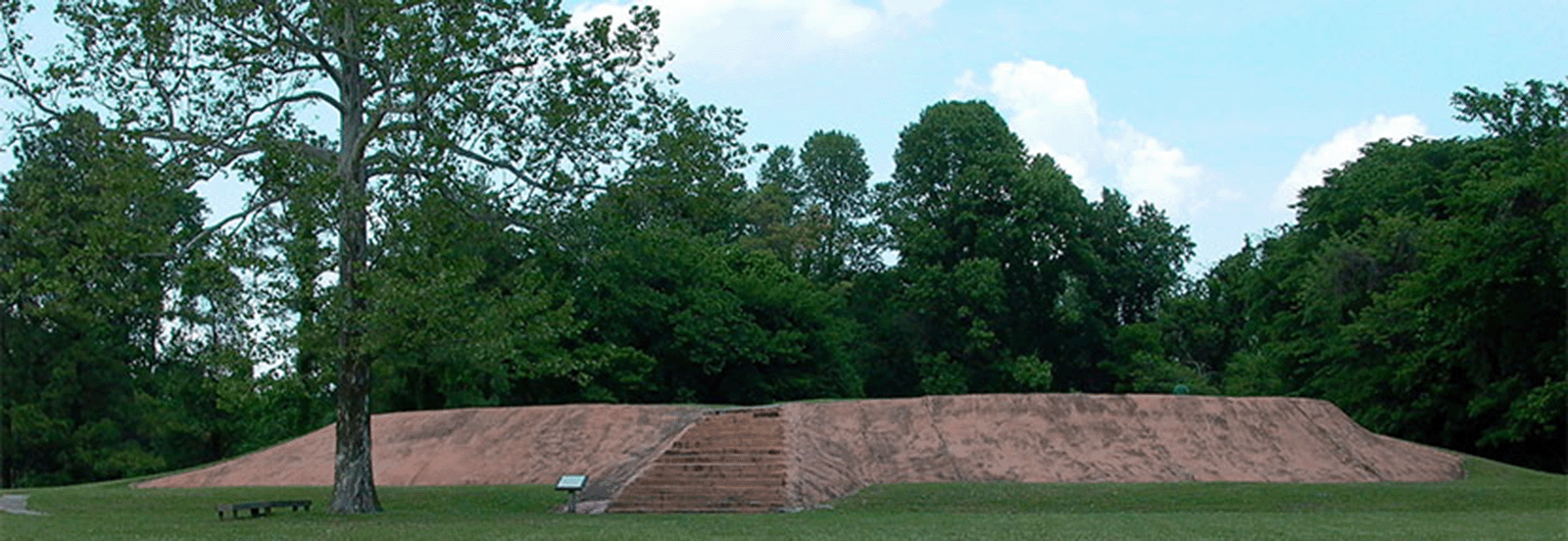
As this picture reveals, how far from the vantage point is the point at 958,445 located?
31.2 m

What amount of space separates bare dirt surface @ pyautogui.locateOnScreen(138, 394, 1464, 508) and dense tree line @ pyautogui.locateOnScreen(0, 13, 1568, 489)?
8.34 ft

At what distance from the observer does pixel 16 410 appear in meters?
47.7

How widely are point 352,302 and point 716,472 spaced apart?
27.9 ft

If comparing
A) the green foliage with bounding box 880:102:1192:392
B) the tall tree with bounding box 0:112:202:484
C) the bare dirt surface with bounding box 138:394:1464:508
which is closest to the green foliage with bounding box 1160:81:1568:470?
the bare dirt surface with bounding box 138:394:1464:508

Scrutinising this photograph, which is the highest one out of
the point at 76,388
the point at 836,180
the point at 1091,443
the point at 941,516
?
the point at 836,180

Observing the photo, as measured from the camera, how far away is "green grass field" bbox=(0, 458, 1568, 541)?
18.8 meters

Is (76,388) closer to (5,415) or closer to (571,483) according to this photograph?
(5,415)

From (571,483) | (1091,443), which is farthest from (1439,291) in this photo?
(571,483)

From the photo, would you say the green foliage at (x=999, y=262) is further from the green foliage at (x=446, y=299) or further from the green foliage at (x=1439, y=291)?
the green foliage at (x=446, y=299)

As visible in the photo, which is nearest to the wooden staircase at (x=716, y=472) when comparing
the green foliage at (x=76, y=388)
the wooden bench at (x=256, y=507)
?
the wooden bench at (x=256, y=507)

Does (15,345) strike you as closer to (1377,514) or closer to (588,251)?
(588,251)

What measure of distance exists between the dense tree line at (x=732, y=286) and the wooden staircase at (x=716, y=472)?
2.86 metres

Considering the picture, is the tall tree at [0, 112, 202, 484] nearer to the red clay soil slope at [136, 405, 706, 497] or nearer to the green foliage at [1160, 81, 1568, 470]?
the red clay soil slope at [136, 405, 706, 497]

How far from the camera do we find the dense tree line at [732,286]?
900 inches
